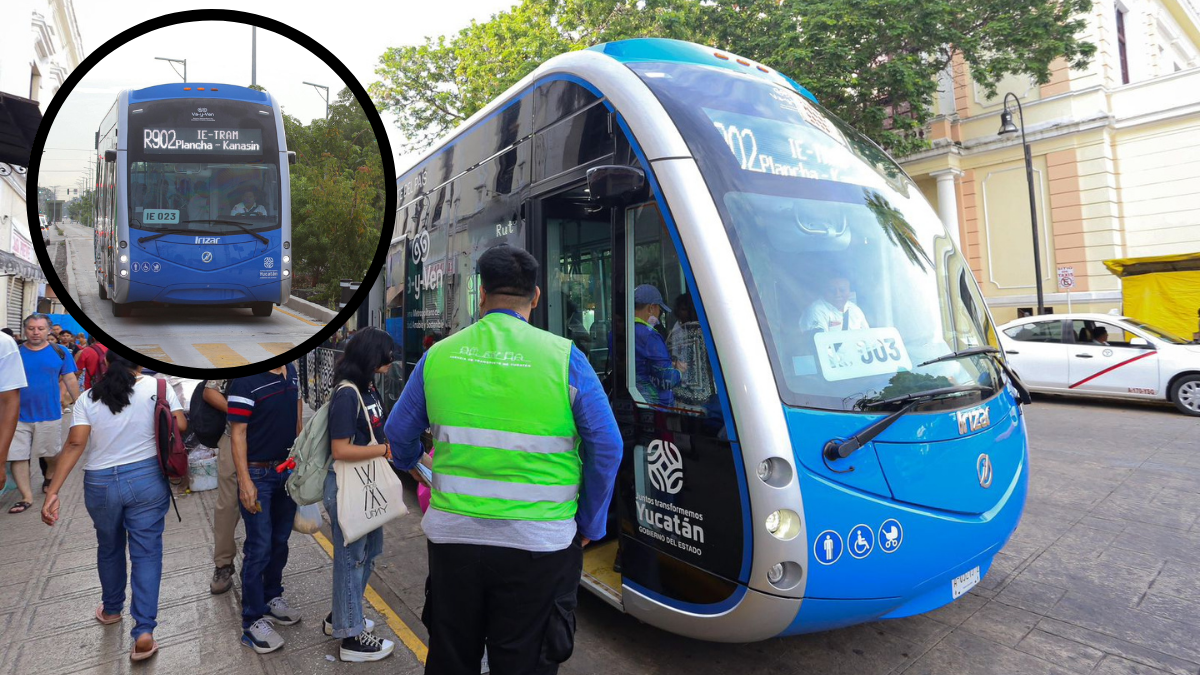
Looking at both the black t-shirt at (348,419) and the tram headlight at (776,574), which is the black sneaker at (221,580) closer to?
the black t-shirt at (348,419)

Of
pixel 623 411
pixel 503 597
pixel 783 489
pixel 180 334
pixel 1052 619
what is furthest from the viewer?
pixel 1052 619

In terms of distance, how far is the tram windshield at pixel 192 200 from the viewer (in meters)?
0.86

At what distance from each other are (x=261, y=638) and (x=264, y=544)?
51 cm

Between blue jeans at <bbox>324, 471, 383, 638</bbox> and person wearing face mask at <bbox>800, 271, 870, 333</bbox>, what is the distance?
8.58ft

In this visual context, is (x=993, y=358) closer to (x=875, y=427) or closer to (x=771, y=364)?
(x=875, y=427)

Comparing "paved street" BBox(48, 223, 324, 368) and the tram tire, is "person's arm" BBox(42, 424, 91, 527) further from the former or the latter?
the tram tire

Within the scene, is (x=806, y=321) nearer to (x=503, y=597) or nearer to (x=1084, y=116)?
(x=503, y=597)

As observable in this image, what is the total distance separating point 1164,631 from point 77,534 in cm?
803

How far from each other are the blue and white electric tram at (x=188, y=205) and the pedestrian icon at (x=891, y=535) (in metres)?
2.90

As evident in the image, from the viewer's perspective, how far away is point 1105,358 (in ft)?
39.1

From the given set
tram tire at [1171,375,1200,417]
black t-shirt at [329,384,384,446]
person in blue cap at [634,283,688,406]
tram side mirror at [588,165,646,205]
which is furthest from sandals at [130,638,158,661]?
tram tire at [1171,375,1200,417]

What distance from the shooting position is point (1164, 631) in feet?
12.9

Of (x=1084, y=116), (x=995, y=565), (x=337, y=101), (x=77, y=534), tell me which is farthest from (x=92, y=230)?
(x=1084, y=116)

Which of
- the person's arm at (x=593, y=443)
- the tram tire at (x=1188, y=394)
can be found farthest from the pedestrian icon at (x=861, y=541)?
the tram tire at (x=1188, y=394)
